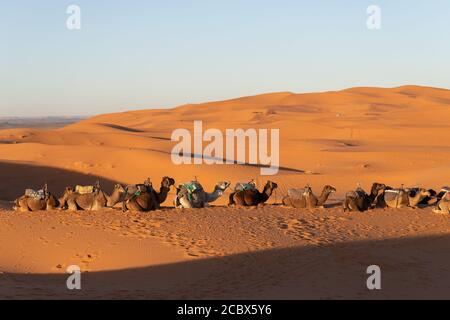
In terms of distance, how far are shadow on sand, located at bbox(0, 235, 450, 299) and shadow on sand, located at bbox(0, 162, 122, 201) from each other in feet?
43.2

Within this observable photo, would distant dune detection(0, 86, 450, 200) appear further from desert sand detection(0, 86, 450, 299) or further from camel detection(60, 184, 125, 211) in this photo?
camel detection(60, 184, 125, 211)

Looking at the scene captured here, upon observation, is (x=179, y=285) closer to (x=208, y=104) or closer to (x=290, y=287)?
(x=290, y=287)

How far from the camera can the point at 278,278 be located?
310 inches

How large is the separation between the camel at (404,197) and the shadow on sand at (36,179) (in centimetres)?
1177

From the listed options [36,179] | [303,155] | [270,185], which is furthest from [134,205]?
[303,155]

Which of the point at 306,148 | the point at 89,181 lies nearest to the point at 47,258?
the point at 89,181

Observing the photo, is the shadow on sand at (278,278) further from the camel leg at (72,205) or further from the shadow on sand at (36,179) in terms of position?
the shadow on sand at (36,179)

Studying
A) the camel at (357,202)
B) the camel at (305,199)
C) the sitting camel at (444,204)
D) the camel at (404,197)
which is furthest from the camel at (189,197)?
the sitting camel at (444,204)

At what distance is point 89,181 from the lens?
2214 centimetres

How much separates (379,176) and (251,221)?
11400 mm

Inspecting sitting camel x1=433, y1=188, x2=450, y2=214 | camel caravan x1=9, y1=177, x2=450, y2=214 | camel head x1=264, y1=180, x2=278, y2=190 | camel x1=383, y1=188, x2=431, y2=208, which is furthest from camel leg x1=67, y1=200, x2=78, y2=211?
sitting camel x1=433, y1=188, x2=450, y2=214

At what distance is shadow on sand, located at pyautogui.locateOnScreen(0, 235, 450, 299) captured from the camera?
707 centimetres

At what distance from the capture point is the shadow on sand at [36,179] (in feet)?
70.0

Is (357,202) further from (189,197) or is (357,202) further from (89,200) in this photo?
(89,200)
